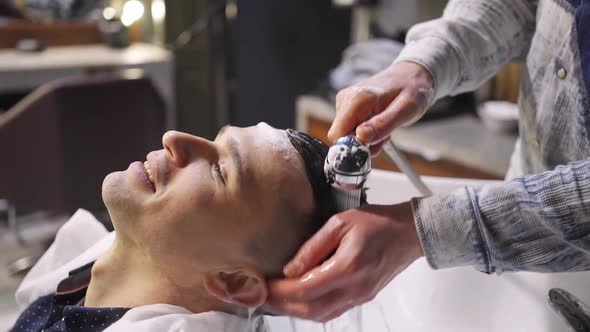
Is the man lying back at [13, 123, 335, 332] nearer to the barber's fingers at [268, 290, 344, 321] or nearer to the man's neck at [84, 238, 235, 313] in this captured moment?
the man's neck at [84, 238, 235, 313]

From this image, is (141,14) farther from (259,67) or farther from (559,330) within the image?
(559,330)

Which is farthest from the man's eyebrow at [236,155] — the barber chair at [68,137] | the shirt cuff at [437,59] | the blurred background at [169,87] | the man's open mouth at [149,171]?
the barber chair at [68,137]

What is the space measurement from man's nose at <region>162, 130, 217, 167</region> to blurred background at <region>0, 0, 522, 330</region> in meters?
0.62

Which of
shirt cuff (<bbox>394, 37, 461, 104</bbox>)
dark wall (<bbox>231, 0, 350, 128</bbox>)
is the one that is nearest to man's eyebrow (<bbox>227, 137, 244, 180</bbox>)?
shirt cuff (<bbox>394, 37, 461, 104</bbox>)

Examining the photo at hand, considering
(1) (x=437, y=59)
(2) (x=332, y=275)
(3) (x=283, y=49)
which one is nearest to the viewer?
(2) (x=332, y=275)

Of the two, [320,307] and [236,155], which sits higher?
[236,155]

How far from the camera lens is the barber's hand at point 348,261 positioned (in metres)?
0.77

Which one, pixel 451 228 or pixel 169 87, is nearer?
pixel 451 228

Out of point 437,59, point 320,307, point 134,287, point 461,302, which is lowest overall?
point 461,302

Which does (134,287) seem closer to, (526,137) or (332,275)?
(332,275)

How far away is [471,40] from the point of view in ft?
4.08

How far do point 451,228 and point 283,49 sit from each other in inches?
102

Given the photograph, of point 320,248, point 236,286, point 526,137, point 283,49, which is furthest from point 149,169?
point 283,49

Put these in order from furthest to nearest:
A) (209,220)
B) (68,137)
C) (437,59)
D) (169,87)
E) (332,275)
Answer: (169,87)
(68,137)
(437,59)
(209,220)
(332,275)
